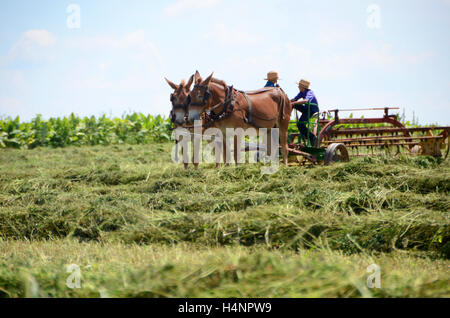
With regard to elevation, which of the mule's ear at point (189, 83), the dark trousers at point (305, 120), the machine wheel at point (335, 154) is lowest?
the machine wheel at point (335, 154)

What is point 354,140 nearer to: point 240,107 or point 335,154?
point 335,154

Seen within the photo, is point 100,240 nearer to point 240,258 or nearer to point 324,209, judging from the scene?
point 240,258

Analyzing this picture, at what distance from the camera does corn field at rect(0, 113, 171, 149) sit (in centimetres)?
1797

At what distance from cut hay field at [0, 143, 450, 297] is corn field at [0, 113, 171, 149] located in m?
12.5

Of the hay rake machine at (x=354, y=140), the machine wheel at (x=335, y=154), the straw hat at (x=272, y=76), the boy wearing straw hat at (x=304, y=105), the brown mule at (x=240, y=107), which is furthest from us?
the straw hat at (x=272, y=76)

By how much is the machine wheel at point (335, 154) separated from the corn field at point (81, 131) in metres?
10.9

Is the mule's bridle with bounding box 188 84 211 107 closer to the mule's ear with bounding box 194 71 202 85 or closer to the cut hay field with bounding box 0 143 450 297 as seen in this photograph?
the mule's ear with bounding box 194 71 202 85

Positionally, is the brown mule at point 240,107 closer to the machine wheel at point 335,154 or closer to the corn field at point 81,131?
the machine wheel at point 335,154

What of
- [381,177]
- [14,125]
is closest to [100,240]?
[381,177]

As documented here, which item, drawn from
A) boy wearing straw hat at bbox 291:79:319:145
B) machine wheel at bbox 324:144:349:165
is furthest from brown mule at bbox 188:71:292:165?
machine wheel at bbox 324:144:349:165

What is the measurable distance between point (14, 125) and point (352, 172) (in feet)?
54.7

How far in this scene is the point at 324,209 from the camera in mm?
4020

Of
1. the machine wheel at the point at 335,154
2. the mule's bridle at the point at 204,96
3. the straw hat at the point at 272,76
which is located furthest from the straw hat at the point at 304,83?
the mule's bridle at the point at 204,96

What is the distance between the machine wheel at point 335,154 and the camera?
7.36 meters
